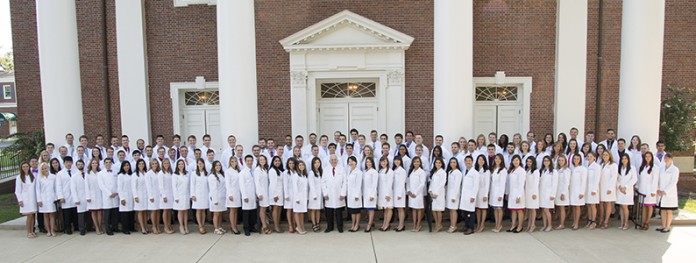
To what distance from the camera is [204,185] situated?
321 inches

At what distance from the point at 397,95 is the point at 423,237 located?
21.7 ft

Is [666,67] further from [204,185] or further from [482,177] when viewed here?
[204,185]

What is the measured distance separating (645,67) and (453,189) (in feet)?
18.7

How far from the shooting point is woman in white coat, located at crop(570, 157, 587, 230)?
7992 millimetres

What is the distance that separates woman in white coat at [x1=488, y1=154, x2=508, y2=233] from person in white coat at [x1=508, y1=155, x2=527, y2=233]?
0.18 metres

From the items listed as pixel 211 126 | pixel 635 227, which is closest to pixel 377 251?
pixel 635 227

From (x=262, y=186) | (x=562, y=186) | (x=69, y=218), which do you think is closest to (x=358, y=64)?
(x=262, y=186)

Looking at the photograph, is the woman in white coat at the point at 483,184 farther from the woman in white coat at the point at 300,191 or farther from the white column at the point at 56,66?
the white column at the point at 56,66


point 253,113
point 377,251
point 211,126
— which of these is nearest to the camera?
point 377,251

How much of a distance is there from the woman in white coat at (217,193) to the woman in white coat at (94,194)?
2.25 m

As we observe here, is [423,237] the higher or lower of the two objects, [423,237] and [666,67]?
the lower

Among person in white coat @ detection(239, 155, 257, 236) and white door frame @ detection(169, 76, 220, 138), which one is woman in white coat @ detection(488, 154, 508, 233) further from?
white door frame @ detection(169, 76, 220, 138)

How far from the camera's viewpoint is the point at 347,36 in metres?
13.2

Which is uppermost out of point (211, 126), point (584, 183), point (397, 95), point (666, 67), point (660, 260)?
point (666, 67)
